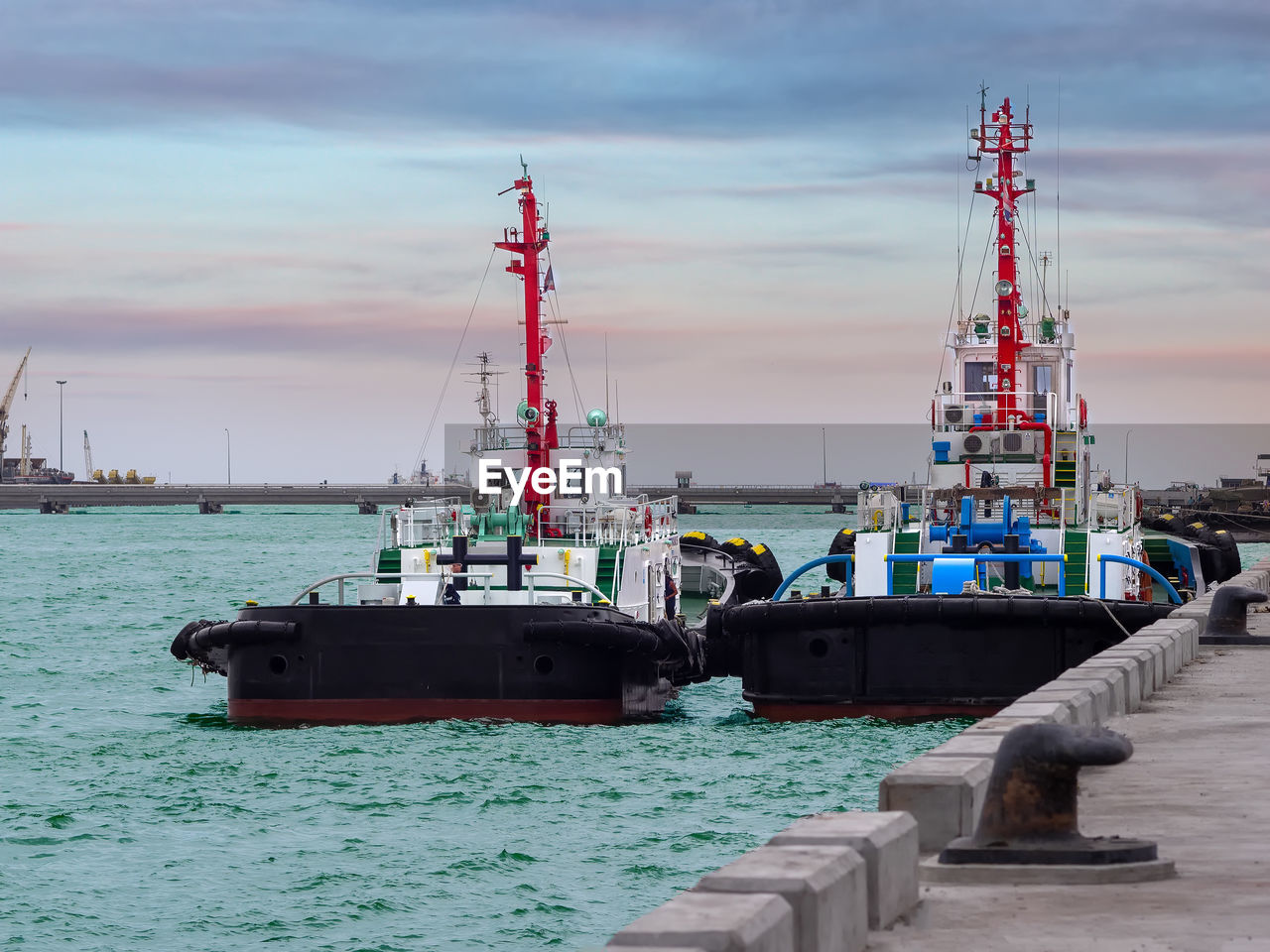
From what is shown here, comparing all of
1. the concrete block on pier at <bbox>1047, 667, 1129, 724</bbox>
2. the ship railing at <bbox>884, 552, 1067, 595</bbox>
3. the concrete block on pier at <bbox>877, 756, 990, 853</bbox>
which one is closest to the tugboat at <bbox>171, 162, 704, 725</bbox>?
the ship railing at <bbox>884, 552, 1067, 595</bbox>

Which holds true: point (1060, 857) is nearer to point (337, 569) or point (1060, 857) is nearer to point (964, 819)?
point (964, 819)

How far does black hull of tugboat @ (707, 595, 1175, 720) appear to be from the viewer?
25.3 meters

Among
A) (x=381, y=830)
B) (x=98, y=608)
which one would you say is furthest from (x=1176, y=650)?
(x=98, y=608)

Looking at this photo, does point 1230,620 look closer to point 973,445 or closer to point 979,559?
point 979,559

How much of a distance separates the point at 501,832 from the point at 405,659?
6502 mm

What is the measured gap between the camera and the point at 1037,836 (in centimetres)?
852

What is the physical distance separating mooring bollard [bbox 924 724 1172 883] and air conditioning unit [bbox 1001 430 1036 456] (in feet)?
84.2

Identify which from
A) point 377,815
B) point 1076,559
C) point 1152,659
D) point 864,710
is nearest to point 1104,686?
point 1152,659

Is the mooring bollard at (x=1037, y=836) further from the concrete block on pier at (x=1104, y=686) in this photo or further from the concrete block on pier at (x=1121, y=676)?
the concrete block on pier at (x=1121, y=676)

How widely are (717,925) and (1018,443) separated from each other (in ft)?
94.7

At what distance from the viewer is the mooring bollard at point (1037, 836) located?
8.12 metres

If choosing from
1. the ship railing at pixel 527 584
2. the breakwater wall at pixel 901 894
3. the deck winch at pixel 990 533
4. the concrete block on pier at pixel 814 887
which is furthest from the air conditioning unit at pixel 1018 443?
the concrete block on pier at pixel 814 887

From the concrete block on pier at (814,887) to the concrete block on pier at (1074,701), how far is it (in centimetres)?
531

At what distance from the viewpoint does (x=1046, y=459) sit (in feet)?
112
